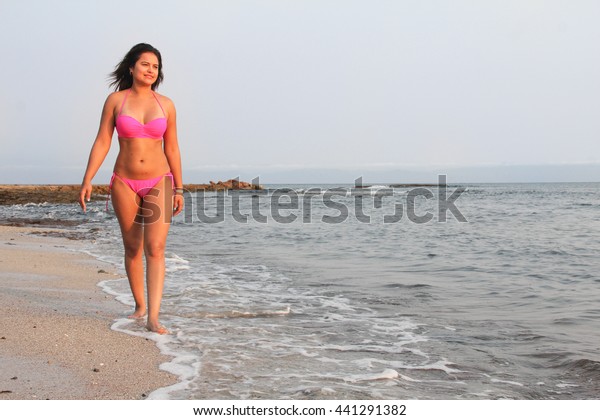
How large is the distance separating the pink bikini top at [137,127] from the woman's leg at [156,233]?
0.36 m

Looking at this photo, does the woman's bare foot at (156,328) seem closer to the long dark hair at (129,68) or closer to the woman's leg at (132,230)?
the woman's leg at (132,230)

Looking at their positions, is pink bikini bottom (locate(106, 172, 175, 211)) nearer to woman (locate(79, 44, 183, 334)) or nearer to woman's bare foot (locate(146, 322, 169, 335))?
woman (locate(79, 44, 183, 334))

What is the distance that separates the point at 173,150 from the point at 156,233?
0.64 meters

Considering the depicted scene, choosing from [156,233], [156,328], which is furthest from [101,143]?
[156,328]

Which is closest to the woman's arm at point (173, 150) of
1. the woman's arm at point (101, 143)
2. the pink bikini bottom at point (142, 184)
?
the pink bikini bottom at point (142, 184)

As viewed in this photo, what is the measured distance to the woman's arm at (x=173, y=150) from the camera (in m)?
4.69

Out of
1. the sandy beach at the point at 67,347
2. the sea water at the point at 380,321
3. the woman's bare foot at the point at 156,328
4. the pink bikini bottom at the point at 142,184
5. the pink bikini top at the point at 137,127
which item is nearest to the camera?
the sandy beach at the point at 67,347

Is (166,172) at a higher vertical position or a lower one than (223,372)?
higher

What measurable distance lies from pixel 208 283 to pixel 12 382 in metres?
4.53

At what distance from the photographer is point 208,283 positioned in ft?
25.8

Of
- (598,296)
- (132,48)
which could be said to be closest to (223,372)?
(132,48)

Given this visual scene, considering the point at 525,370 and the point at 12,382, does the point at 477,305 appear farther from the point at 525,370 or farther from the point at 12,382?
the point at 12,382

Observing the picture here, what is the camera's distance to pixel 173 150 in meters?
4.72

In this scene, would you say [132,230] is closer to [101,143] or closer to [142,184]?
[142,184]
